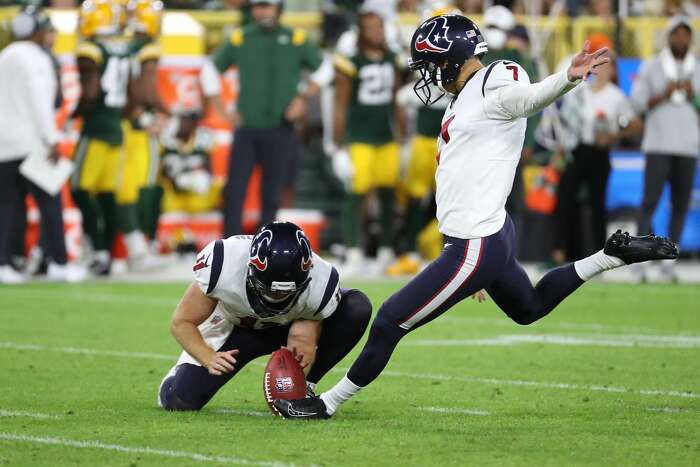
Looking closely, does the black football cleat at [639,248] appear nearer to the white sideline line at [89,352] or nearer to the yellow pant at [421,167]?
the white sideline line at [89,352]

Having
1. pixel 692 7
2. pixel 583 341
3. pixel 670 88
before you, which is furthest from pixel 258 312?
pixel 692 7

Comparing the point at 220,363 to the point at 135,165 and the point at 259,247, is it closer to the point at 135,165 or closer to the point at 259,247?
the point at 259,247

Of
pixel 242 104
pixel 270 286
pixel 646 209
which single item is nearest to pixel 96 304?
pixel 242 104

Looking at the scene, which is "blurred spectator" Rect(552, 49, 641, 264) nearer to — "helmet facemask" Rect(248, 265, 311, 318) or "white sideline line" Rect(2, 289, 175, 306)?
"white sideline line" Rect(2, 289, 175, 306)

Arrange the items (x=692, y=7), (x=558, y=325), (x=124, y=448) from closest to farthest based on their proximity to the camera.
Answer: (x=124, y=448) → (x=558, y=325) → (x=692, y=7)

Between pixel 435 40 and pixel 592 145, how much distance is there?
737 centimetres

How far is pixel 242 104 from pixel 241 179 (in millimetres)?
621

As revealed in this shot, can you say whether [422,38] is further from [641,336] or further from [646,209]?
[646,209]

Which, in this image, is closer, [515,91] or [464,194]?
[515,91]

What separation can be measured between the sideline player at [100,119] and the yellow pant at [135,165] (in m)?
0.18

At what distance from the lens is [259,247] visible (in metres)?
5.36

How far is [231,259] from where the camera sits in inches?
219

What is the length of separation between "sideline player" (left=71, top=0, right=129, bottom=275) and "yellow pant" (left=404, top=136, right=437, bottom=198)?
257cm

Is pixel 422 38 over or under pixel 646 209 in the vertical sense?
over
